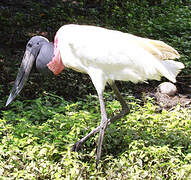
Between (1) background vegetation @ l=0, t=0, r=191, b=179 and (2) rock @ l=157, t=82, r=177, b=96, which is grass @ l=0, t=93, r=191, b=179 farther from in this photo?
(2) rock @ l=157, t=82, r=177, b=96

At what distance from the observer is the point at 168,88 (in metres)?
5.49

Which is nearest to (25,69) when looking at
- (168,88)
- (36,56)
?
(36,56)

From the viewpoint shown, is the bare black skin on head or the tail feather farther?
the bare black skin on head

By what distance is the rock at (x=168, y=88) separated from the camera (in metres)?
5.47

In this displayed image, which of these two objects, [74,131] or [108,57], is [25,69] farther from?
[108,57]

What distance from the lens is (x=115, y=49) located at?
3.76 m

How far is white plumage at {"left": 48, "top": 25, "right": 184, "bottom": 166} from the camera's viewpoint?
375 cm

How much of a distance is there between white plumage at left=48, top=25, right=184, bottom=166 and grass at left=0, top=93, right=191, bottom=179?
27 centimetres

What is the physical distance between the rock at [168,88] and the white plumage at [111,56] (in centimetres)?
159

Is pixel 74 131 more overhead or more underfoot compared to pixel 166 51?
more underfoot

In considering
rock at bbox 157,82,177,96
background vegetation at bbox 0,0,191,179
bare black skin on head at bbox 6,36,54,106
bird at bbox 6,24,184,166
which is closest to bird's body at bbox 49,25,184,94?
bird at bbox 6,24,184,166

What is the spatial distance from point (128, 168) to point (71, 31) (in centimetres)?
142

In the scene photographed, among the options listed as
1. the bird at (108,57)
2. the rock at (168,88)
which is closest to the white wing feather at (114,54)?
the bird at (108,57)

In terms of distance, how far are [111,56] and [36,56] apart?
0.99 m
